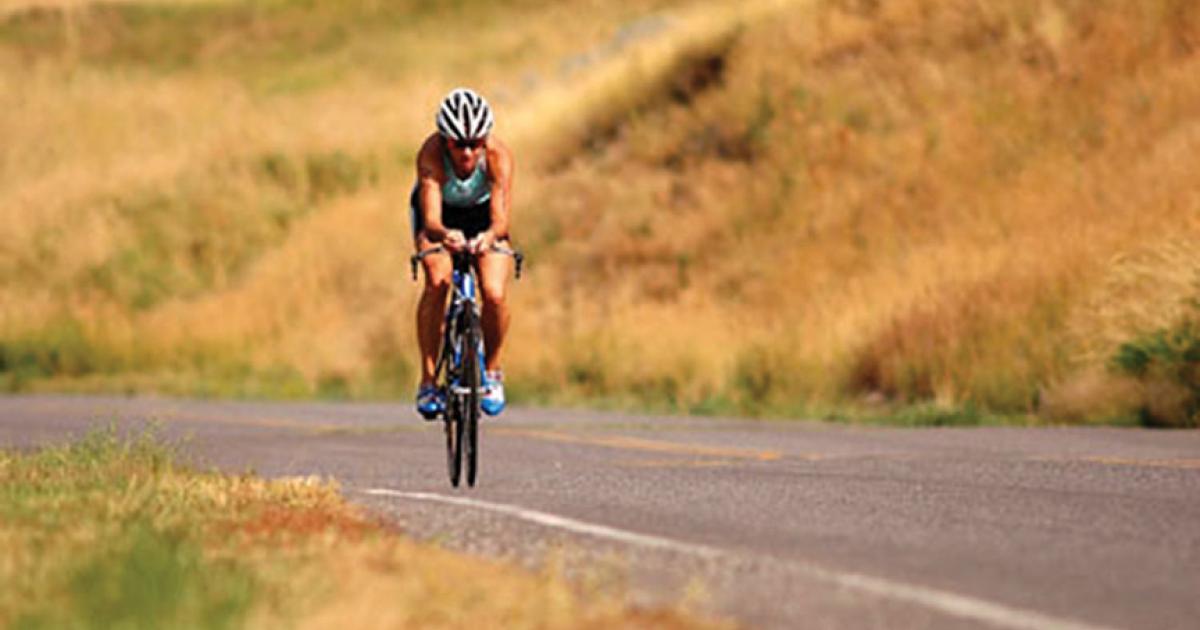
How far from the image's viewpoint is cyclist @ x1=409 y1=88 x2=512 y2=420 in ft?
47.8

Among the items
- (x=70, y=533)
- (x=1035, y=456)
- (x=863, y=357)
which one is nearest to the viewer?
(x=70, y=533)

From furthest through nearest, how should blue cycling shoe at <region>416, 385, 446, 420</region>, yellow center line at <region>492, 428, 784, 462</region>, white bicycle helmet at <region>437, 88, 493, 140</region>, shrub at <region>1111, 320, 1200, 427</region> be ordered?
1. shrub at <region>1111, 320, 1200, 427</region>
2. yellow center line at <region>492, 428, 784, 462</region>
3. blue cycling shoe at <region>416, 385, 446, 420</region>
4. white bicycle helmet at <region>437, 88, 493, 140</region>

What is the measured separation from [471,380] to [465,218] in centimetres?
99

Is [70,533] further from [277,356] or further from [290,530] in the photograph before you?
[277,356]

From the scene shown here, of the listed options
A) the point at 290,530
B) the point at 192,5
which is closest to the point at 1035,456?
the point at 290,530

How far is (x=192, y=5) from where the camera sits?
102 meters

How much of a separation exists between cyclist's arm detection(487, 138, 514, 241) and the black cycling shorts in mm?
230

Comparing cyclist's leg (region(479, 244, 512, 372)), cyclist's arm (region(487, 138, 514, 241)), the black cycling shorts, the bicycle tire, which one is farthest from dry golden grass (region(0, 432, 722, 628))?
the black cycling shorts

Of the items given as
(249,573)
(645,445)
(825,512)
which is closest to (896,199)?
(645,445)

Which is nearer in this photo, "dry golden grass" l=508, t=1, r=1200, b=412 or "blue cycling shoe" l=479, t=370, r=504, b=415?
"blue cycling shoe" l=479, t=370, r=504, b=415

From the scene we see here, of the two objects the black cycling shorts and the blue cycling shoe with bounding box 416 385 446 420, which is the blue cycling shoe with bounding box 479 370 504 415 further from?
the black cycling shorts

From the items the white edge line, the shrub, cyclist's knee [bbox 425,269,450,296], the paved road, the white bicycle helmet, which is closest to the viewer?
the white edge line

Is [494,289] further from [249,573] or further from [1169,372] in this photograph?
[1169,372]

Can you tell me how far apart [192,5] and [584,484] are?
8915cm
